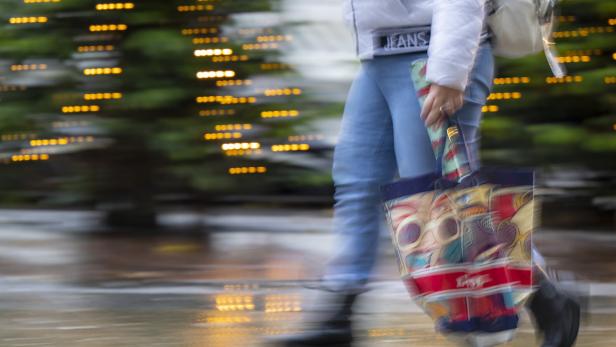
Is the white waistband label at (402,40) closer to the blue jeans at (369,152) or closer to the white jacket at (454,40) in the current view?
the blue jeans at (369,152)

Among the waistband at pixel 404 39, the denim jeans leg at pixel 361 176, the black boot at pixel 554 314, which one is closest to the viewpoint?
the waistband at pixel 404 39

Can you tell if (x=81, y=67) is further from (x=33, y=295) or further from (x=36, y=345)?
(x=36, y=345)

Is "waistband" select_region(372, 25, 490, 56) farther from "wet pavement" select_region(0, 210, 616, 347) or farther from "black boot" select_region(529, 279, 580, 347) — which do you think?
"wet pavement" select_region(0, 210, 616, 347)

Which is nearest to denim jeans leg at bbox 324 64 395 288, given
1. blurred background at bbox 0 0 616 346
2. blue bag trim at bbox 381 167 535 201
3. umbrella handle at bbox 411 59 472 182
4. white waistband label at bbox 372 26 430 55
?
white waistband label at bbox 372 26 430 55

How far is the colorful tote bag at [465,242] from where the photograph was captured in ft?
11.3

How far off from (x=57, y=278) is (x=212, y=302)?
984 mm

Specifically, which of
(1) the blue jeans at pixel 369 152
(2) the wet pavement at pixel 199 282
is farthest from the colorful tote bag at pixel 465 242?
(2) the wet pavement at pixel 199 282

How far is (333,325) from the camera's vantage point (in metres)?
4.16

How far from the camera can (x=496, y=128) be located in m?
6.76

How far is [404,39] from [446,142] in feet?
1.37

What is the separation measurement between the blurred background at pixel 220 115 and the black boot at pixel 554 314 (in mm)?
2400

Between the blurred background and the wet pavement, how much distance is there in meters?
0.04

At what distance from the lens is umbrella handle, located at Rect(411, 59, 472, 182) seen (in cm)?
350

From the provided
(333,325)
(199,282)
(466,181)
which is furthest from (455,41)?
(199,282)
